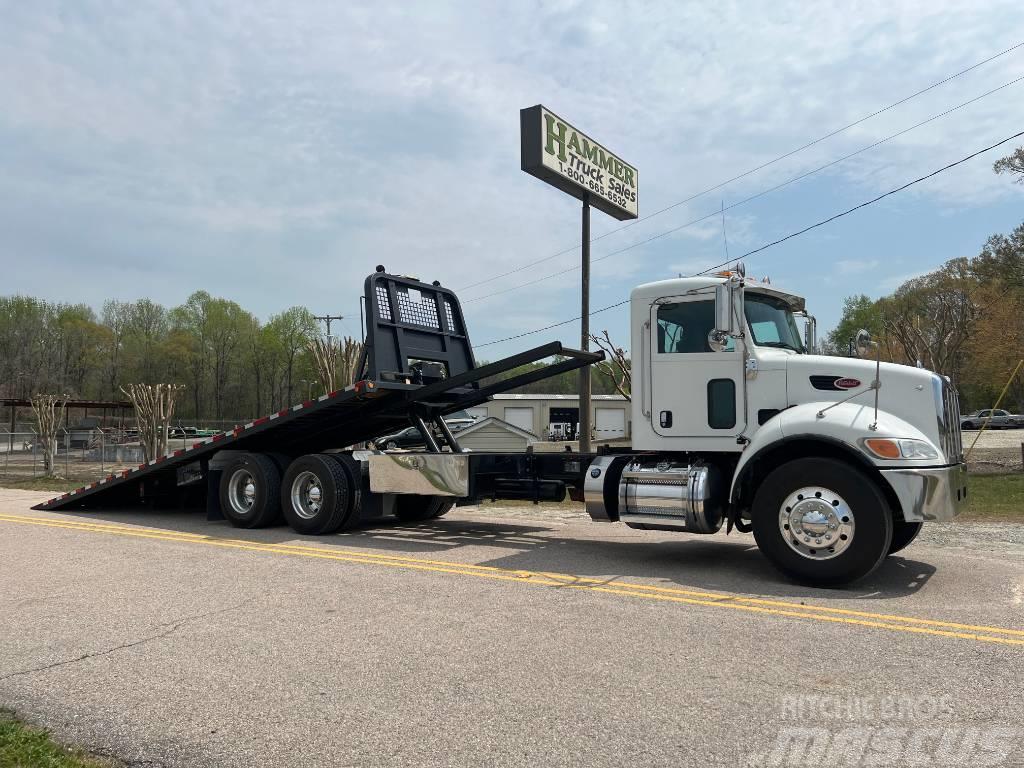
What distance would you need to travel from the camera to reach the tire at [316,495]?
9922mm

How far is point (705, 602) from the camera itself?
6094 millimetres

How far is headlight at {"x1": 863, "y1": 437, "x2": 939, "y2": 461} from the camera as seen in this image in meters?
6.43

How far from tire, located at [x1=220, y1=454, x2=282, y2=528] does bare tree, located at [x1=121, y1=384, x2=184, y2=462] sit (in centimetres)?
1634

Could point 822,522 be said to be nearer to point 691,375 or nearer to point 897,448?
point 897,448

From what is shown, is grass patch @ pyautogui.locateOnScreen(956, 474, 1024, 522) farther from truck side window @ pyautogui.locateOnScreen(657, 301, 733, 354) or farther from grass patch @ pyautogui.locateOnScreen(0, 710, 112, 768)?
grass patch @ pyautogui.locateOnScreen(0, 710, 112, 768)

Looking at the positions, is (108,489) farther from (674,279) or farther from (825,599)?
(825,599)

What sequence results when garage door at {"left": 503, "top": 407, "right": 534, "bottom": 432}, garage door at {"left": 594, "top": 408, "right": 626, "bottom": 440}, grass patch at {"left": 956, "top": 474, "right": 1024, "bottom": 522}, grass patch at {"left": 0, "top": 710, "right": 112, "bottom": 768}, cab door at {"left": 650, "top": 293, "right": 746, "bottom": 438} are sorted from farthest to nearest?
1. garage door at {"left": 503, "top": 407, "right": 534, "bottom": 432}
2. garage door at {"left": 594, "top": 408, "right": 626, "bottom": 440}
3. grass patch at {"left": 956, "top": 474, "right": 1024, "bottom": 522}
4. cab door at {"left": 650, "top": 293, "right": 746, "bottom": 438}
5. grass patch at {"left": 0, "top": 710, "right": 112, "bottom": 768}

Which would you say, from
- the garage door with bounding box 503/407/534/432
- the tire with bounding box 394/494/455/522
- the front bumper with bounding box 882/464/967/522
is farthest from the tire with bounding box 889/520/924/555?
the garage door with bounding box 503/407/534/432

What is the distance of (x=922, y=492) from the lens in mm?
6387

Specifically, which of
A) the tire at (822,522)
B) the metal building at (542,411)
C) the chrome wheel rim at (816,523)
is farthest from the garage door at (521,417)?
the chrome wheel rim at (816,523)

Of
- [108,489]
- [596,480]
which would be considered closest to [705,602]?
[596,480]

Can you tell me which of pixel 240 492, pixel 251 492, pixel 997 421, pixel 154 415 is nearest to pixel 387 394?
pixel 251 492

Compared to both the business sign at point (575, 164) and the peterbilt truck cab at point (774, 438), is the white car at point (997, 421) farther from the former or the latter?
the peterbilt truck cab at point (774, 438)

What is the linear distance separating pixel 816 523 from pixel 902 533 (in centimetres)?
161
